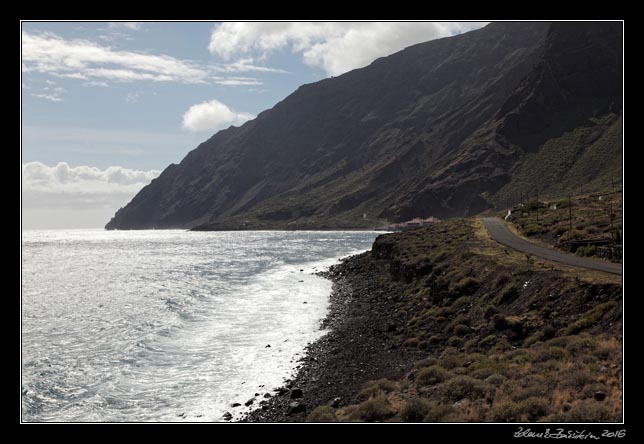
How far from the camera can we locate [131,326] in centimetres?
4769

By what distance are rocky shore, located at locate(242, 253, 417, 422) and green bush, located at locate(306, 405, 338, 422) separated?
114cm

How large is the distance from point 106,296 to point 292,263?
143 feet

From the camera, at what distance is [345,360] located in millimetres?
31625

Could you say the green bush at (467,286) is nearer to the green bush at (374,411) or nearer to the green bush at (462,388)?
the green bush at (462,388)

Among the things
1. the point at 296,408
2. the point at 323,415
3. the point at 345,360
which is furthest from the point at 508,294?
the point at 323,415

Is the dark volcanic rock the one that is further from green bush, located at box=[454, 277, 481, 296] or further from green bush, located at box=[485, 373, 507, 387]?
green bush, located at box=[454, 277, 481, 296]

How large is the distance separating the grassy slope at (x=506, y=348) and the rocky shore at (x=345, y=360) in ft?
4.59

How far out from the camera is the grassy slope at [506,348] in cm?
1725

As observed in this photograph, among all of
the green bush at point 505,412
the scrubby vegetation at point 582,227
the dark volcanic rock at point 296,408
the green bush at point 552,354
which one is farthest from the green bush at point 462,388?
the scrubby vegetation at point 582,227

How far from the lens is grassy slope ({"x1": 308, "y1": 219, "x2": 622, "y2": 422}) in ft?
56.6

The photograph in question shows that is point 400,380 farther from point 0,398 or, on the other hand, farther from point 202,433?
point 0,398

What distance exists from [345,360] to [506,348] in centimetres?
1001

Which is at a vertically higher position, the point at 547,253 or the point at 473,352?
the point at 547,253

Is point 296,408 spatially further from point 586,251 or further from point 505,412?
point 586,251
